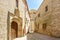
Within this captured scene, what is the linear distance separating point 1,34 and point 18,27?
333 centimetres

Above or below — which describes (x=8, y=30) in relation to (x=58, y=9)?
below

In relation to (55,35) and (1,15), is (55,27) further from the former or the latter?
(1,15)

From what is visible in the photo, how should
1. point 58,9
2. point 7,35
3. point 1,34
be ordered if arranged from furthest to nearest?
point 58,9
point 7,35
point 1,34

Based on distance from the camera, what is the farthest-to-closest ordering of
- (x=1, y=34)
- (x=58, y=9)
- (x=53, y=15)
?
(x=53, y=15), (x=58, y=9), (x=1, y=34)

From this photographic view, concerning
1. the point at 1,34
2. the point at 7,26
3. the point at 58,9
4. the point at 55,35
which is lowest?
the point at 55,35

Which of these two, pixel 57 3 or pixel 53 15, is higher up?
pixel 57 3

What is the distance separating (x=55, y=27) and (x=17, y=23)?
11.2ft

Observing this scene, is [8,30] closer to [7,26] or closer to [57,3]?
[7,26]

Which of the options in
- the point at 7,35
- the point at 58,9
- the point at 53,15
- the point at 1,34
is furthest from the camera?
the point at 53,15

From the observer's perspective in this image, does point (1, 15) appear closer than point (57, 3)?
Yes

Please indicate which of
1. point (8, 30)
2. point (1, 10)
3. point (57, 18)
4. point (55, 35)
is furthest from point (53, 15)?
point (1, 10)

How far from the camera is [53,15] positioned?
26.0ft

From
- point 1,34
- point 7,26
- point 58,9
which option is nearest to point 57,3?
point 58,9

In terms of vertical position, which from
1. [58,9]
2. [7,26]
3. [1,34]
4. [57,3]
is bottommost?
[1,34]
